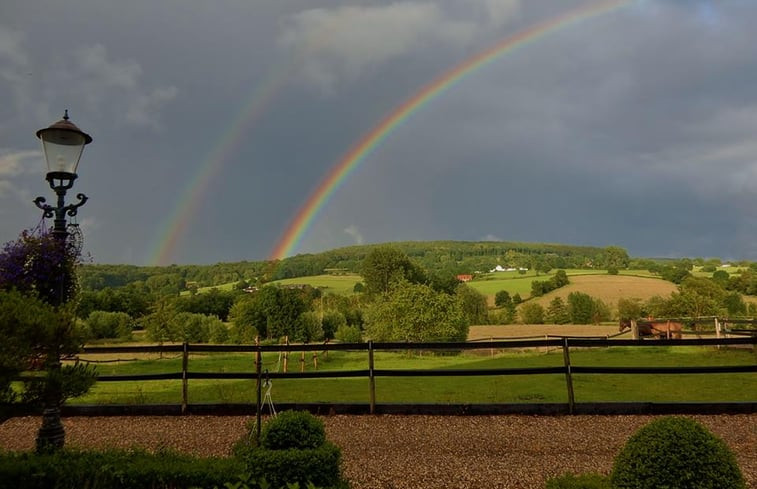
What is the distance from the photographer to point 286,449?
13.7 feet

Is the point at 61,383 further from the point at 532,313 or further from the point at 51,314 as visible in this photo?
the point at 532,313

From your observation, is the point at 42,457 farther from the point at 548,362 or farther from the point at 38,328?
the point at 548,362

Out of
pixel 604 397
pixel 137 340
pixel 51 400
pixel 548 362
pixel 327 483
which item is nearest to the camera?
pixel 327 483

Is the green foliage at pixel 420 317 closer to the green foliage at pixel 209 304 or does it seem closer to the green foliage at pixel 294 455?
the green foliage at pixel 294 455

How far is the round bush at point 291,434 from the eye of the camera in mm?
4199

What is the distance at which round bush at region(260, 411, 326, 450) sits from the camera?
13.8 feet

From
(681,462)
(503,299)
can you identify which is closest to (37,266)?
(681,462)

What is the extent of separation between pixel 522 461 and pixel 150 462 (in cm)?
430

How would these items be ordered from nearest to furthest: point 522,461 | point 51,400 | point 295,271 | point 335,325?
point 51,400 → point 522,461 → point 335,325 → point 295,271

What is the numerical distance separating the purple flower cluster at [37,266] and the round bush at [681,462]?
20.2 feet

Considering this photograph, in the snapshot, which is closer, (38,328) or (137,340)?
(38,328)

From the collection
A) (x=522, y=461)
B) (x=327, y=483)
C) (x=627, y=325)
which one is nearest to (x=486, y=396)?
(x=522, y=461)

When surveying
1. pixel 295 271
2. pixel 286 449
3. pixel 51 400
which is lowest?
pixel 286 449

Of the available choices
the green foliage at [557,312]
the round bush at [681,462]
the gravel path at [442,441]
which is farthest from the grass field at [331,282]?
the round bush at [681,462]
